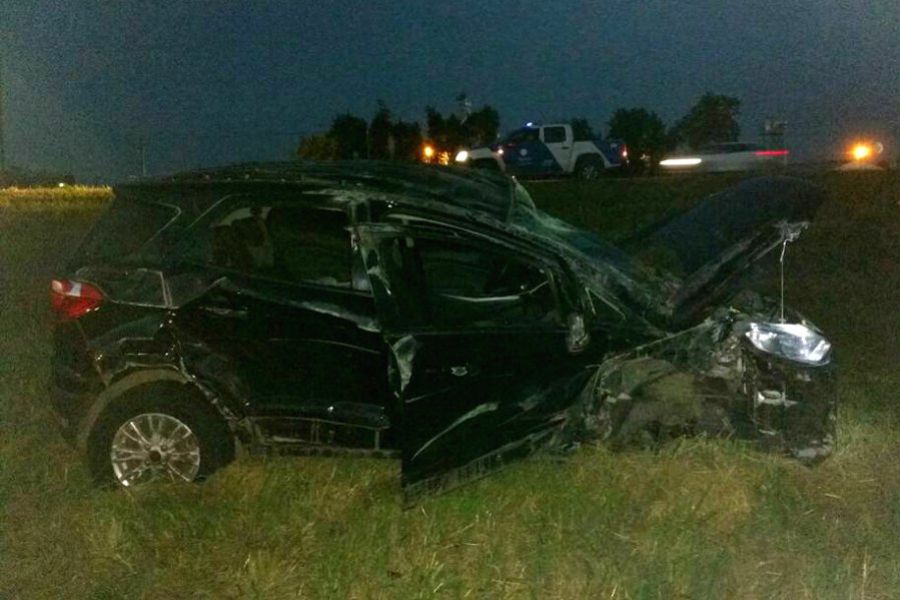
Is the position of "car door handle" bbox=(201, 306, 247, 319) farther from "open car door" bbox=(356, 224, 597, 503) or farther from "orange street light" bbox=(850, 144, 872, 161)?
"orange street light" bbox=(850, 144, 872, 161)

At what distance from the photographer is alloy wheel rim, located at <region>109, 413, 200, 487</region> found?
577 cm

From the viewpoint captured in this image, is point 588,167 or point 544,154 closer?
point 544,154

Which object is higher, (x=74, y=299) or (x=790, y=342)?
(x=74, y=299)

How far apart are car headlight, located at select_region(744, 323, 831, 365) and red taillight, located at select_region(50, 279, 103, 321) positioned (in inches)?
128

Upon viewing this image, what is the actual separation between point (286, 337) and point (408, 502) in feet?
3.55

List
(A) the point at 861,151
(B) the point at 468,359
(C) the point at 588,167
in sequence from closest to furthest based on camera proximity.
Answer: (B) the point at 468,359 → (A) the point at 861,151 → (C) the point at 588,167

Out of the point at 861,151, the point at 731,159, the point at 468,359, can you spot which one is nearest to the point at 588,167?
the point at 731,159

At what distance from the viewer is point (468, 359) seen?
5.40 m

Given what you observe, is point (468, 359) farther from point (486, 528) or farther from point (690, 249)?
point (690, 249)

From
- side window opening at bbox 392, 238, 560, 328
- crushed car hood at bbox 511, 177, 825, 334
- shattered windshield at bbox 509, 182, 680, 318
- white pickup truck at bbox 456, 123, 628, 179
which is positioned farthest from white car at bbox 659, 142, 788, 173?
side window opening at bbox 392, 238, 560, 328

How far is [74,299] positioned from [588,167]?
23.7 meters

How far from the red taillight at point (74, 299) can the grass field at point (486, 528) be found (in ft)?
2.82

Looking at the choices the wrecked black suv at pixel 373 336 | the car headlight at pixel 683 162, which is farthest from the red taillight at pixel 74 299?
the car headlight at pixel 683 162

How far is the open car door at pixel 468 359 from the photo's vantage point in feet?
17.1
